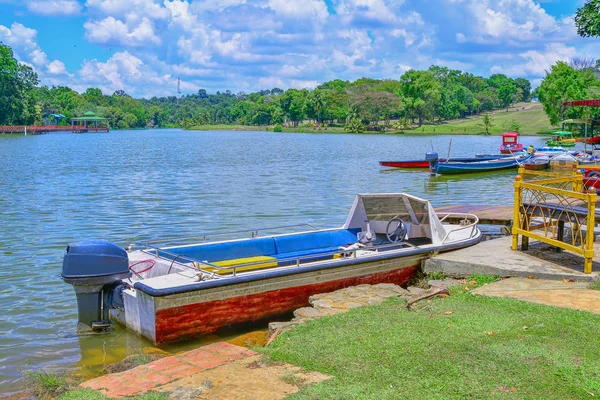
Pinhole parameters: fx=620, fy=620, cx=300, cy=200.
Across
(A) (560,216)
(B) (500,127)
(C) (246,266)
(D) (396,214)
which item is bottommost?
(C) (246,266)

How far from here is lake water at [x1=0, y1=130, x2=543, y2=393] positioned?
9961 mm

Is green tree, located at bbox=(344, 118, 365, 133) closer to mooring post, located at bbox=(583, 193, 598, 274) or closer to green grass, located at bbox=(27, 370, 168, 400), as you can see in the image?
mooring post, located at bbox=(583, 193, 598, 274)

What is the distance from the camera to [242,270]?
10.7m

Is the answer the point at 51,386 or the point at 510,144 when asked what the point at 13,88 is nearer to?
the point at 510,144

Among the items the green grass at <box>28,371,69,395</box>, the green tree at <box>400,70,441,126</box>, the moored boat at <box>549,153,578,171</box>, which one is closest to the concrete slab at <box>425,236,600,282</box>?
the green grass at <box>28,371,69,395</box>

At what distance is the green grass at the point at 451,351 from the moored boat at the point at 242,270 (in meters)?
1.84

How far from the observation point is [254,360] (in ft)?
23.7

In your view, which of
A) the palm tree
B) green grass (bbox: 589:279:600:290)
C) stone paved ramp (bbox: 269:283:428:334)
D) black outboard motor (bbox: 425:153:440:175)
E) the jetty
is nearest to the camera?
stone paved ramp (bbox: 269:283:428:334)

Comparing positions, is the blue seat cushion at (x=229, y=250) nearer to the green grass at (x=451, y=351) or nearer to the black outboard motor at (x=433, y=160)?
the green grass at (x=451, y=351)

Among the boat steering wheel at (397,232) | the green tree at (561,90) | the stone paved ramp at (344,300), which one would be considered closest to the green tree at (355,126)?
the green tree at (561,90)

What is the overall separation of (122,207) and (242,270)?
1483 centimetres

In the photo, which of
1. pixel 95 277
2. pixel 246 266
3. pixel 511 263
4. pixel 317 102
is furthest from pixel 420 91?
pixel 95 277

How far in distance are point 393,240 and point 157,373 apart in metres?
6.99

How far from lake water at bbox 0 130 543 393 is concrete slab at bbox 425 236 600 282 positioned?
5105 millimetres
